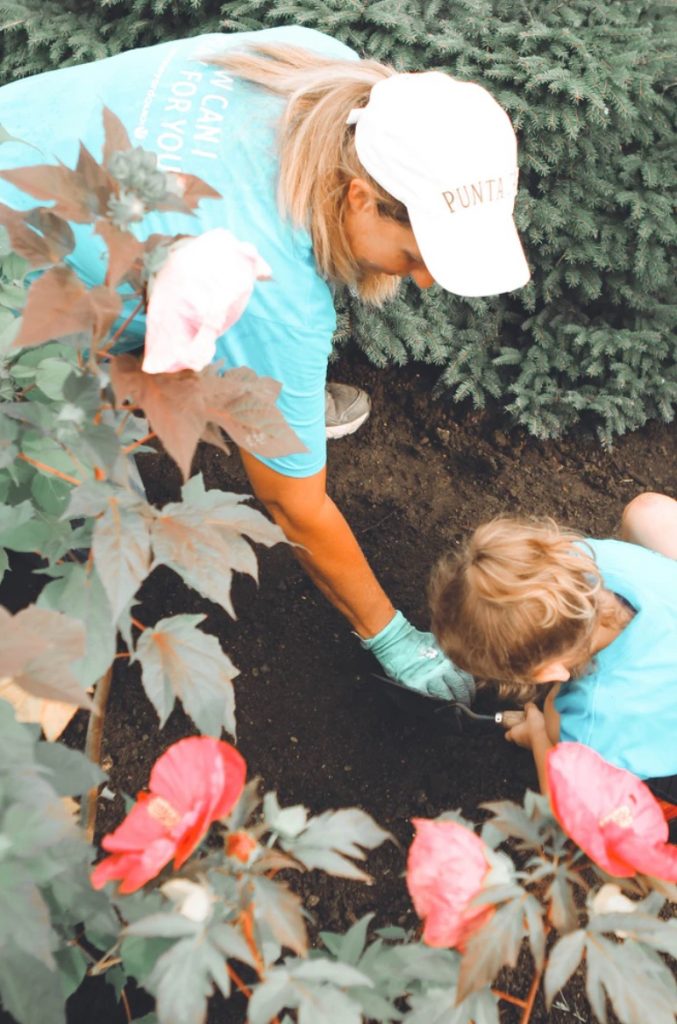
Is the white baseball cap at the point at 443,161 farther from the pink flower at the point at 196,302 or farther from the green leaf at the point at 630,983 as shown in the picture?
the green leaf at the point at 630,983

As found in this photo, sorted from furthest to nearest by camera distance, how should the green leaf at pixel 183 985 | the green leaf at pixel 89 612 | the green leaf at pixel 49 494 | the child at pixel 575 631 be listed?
the child at pixel 575 631, the green leaf at pixel 49 494, the green leaf at pixel 89 612, the green leaf at pixel 183 985

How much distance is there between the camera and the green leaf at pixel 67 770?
2.95 ft

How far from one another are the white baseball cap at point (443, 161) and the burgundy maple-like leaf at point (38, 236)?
2.09 ft

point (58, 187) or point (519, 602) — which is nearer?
point (58, 187)

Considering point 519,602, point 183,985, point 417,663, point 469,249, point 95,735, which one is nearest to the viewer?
point 183,985

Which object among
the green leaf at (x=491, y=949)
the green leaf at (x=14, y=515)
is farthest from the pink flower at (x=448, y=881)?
the green leaf at (x=14, y=515)

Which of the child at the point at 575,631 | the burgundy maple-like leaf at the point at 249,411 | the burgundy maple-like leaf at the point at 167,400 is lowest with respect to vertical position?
the child at the point at 575,631

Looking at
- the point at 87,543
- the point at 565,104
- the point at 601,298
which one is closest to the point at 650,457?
the point at 601,298

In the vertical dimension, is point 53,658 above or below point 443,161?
below

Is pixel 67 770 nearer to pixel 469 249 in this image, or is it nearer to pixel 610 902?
pixel 610 902

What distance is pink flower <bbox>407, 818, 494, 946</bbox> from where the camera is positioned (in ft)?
2.52

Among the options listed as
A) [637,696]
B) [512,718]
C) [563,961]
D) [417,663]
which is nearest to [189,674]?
[563,961]

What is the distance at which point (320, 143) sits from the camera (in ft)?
4.63

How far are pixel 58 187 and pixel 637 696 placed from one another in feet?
4.35
